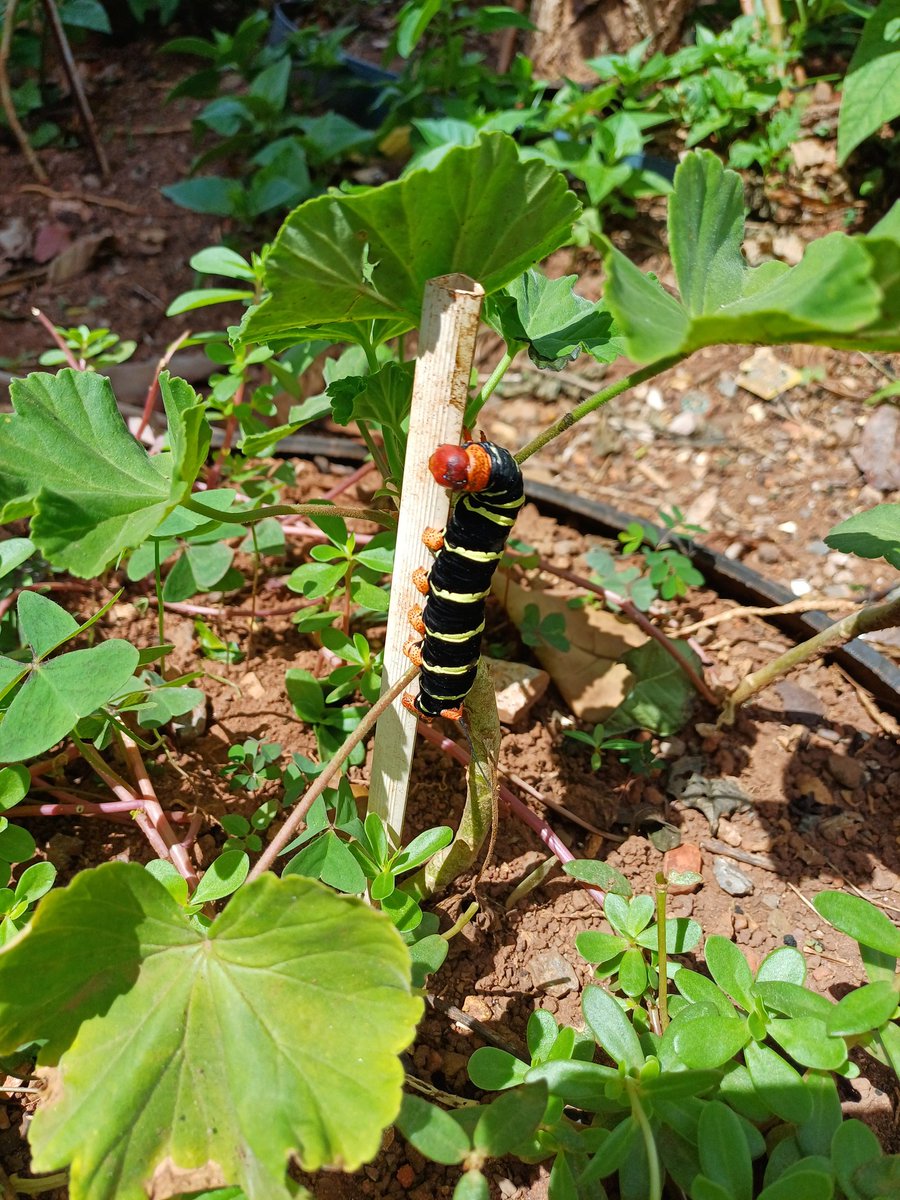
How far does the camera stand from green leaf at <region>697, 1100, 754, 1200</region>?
96 centimetres

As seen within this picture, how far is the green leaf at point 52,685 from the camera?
1104 mm

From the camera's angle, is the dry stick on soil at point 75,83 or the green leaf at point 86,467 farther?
the dry stick on soil at point 75,83

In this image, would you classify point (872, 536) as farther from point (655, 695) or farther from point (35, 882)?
point (35, 882)

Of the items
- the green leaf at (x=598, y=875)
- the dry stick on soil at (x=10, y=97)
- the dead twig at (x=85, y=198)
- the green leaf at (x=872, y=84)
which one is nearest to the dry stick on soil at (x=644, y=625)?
the green leaf at (x=598, y=875)

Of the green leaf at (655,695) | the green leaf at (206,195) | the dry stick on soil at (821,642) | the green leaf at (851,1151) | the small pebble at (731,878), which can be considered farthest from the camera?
the green leaf at (206,195)

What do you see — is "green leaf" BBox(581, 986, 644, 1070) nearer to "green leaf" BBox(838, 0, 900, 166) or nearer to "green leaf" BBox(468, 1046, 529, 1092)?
"green leaf" BBox(468, 1046, 529, 1092)

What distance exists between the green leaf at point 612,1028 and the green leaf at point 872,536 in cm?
70

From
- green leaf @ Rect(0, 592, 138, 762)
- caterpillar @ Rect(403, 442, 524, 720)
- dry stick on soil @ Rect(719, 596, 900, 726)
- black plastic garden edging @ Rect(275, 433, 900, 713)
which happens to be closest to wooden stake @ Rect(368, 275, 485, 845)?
caterpillar @ Rect(403, 442, 524, 720)

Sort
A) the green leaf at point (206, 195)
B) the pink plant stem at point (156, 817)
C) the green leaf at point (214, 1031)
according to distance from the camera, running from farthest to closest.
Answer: the green leaf at point (206, 195)
the pink plant stem at point (156, 817)
the green leaf at point (214, 1031)

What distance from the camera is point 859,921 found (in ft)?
3.56

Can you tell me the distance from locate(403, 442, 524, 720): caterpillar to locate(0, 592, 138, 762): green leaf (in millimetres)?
378

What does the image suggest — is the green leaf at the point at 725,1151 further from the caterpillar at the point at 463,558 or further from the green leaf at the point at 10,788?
the green leaf at the point at 10,788

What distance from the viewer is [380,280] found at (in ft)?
3.37

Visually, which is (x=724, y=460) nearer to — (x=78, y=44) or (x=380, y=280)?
(x=380, y=280)
